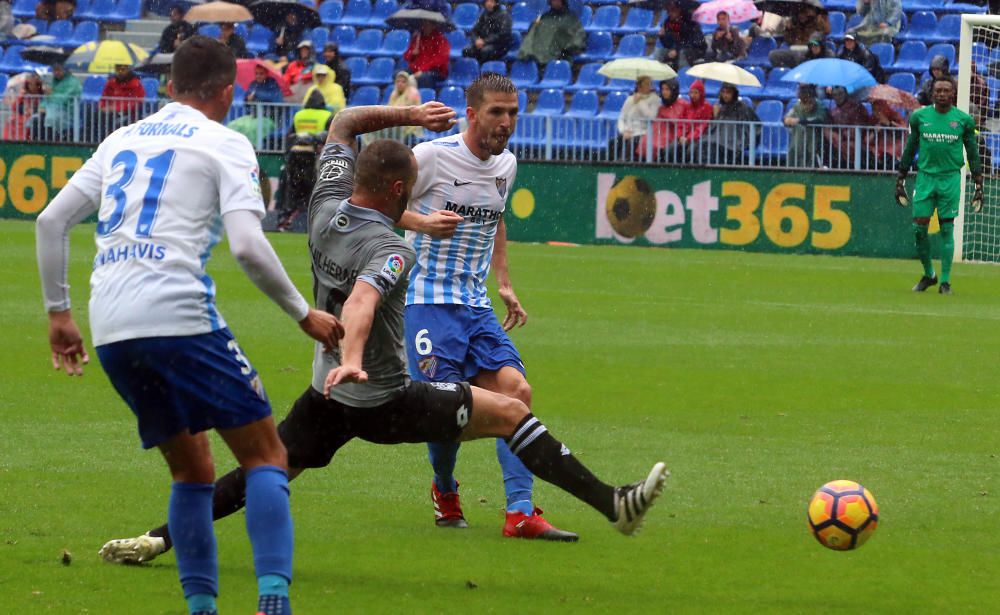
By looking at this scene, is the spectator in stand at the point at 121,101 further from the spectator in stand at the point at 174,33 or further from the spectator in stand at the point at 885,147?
the spectator in stand at the point at 885,147

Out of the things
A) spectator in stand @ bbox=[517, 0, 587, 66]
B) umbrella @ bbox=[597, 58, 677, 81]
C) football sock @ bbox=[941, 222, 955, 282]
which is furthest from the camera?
spectator in stand @ bbox=[517, 0, 587, 66]

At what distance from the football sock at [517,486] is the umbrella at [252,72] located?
21743mm

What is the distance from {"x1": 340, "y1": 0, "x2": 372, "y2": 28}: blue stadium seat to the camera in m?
32.2

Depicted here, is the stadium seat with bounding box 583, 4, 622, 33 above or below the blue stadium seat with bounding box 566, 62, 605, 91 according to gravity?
above

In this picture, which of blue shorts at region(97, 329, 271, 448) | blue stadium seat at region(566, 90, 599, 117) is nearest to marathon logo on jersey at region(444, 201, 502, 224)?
blue shorts at region(97, 329, 271, 448)

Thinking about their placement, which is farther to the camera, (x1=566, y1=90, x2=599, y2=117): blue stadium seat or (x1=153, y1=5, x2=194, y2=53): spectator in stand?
(x1=153, y1=5, x2=194, y2=53): spectator in stand

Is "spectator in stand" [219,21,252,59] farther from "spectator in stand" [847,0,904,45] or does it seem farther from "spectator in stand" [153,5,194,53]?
"spectator in stand" [847,0,904,45]

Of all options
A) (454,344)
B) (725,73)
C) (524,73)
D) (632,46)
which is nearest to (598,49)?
(632,46)

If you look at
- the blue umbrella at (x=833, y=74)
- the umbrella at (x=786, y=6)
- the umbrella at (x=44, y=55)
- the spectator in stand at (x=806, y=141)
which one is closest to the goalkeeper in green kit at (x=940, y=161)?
the spectator in stand at (x=806, y=141)

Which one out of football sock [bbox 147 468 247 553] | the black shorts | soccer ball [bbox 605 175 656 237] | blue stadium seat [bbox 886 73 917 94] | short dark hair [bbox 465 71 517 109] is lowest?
soccer ball [bbox 605 175 656 237]

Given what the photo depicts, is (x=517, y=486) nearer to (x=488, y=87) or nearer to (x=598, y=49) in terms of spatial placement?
(x=488, y=87)

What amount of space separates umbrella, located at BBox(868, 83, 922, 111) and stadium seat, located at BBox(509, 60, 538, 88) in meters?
6.65

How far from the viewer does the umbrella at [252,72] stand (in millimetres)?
28312

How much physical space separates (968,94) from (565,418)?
47.0 ft
